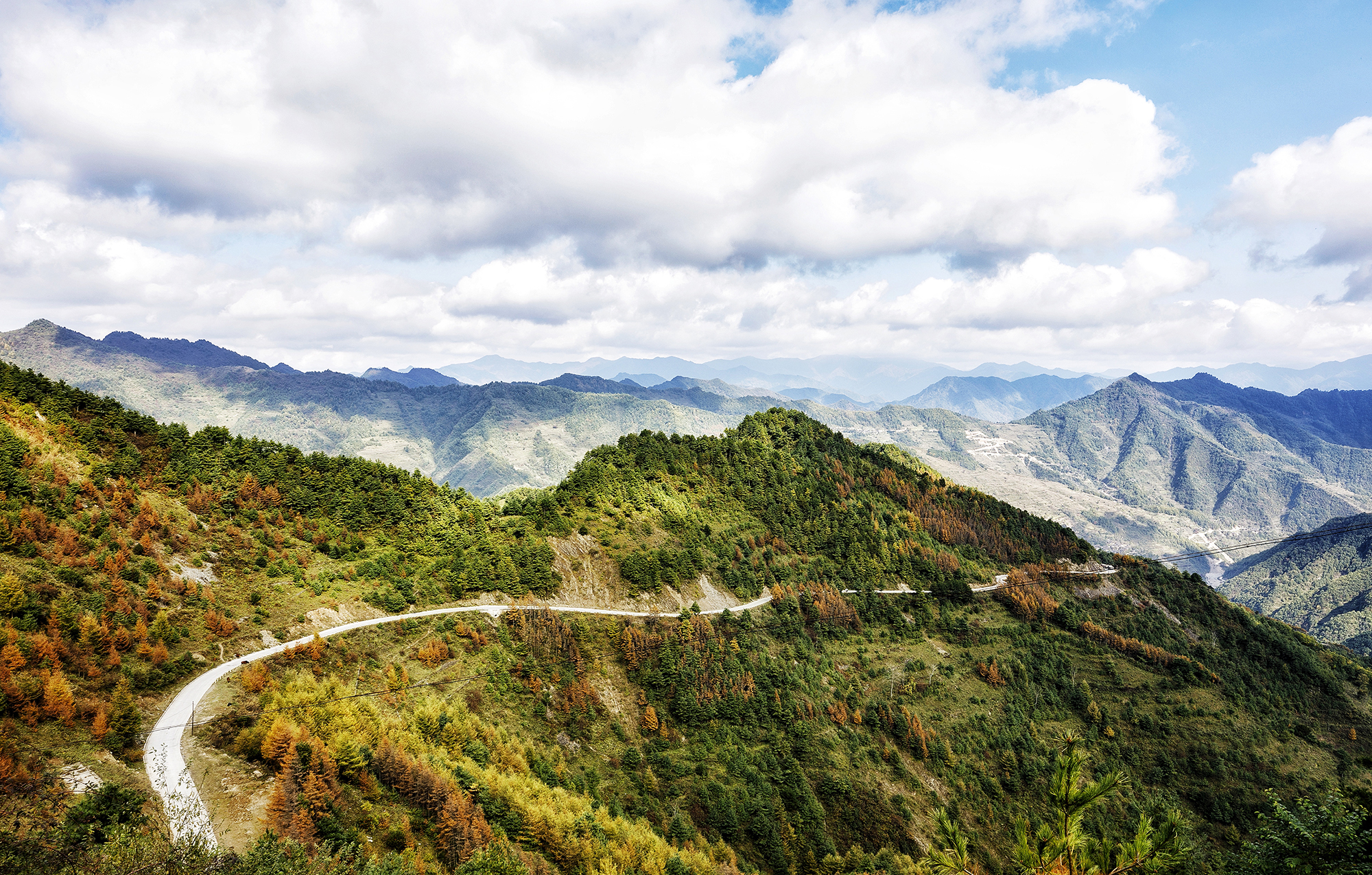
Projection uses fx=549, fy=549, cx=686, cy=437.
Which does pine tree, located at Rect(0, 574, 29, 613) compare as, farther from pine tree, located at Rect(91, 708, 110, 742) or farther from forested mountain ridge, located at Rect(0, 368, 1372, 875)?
pine tree, located at Rect(91, 708, 110, 742)

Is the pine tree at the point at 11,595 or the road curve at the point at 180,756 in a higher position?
the pine tree at the point at 11,595

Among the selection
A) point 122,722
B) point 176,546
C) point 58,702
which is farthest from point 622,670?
point 58,702

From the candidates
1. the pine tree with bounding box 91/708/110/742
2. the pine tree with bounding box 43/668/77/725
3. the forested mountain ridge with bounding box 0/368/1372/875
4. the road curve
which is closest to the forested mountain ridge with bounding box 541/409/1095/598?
the forested mountain ridge with bounding box 0/368/1372/875

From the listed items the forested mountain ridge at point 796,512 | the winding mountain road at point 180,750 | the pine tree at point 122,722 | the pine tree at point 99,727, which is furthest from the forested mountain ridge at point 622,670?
the winding mountain road at point 180,750

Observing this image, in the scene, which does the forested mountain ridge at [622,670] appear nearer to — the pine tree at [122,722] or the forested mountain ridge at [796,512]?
the pine tree at [122,722]

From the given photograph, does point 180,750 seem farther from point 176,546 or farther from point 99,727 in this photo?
point 176,546

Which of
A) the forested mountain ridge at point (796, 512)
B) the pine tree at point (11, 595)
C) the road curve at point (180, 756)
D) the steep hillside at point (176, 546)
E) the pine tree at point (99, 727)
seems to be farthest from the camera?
the forested mountain ridge at point (796, 512)

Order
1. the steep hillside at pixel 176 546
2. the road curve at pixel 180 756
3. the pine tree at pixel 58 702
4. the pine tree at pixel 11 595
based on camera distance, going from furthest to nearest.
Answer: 1. the steep hillside at pixel 176 546
2. the pine tree at pixel 11 595
3. the pine tree at pixel 58 702
4. the road curve at pixel 180 756

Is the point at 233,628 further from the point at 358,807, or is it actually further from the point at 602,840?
the point at 602,840
